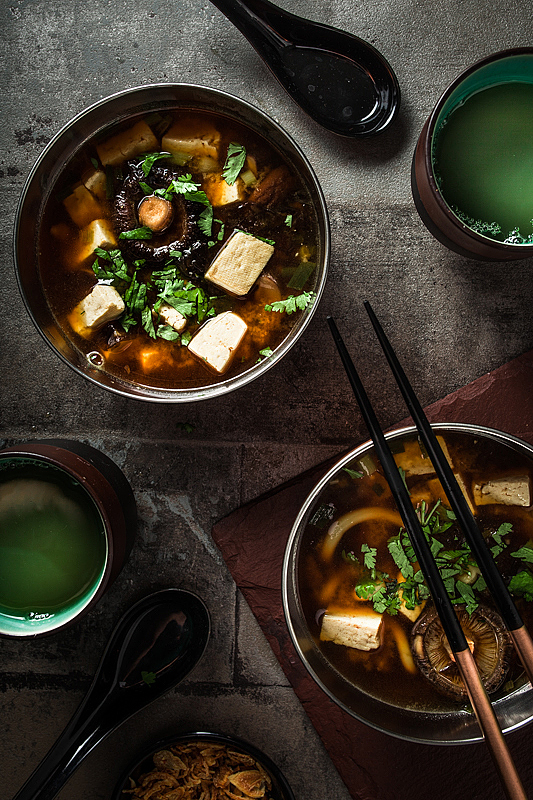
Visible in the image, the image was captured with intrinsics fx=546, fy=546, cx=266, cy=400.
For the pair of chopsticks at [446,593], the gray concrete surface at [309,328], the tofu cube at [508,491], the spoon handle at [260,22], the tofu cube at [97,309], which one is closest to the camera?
the pair of chopsticks at [446,593]

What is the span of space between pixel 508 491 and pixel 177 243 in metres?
1.38

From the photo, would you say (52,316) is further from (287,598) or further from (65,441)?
(287,598)

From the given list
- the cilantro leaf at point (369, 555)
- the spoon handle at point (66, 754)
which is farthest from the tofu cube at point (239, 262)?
the spoon handle at point (66, 754)

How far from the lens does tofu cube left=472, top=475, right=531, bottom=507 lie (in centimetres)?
173

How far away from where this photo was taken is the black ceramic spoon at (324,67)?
2100mm

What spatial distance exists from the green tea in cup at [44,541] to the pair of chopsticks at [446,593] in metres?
1.02

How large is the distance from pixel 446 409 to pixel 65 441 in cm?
149

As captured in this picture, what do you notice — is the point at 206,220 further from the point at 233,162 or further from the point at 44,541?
the point at 44,541

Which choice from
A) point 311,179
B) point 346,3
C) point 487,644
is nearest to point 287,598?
point 487,644

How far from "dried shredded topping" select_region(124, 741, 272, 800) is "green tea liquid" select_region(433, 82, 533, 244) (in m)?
2.24

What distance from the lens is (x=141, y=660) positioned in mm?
2150

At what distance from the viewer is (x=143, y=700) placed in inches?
83.9

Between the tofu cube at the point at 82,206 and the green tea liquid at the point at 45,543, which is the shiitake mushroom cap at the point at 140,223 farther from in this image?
the green tea liquid at the point at 45,543

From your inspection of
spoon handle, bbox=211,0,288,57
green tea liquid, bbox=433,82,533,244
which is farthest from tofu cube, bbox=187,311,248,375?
spoon handle, bbox=211,0,288,57
